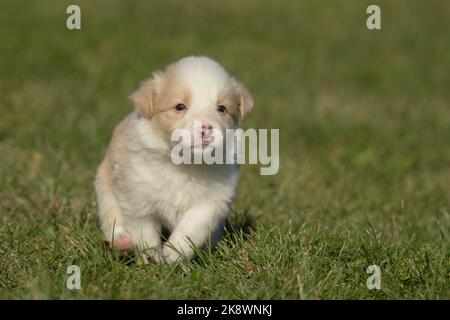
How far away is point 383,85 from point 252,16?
3.75m

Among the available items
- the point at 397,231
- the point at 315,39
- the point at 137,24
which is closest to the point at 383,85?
the point at 315,39

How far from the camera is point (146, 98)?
163 inches

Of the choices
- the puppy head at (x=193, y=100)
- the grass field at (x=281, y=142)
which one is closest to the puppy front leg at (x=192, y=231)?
the grass field at (x=281, y=142)

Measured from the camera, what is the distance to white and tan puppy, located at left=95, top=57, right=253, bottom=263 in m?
3.92

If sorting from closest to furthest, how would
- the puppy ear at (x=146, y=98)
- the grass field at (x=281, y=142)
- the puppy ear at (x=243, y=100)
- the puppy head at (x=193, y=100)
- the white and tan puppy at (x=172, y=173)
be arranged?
the grass field at (x=281, y=142), the puppy head at (x=193, y=100), the white and tan puppy at (x=172, y=173), the puppy ear at (x=146, y=98), the puppy ear at (x=243, y=100)

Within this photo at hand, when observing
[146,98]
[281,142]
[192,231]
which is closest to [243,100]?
[146,98]

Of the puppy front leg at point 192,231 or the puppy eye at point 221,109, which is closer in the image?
the puppy front leg at point 192,231

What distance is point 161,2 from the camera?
46.3 ft

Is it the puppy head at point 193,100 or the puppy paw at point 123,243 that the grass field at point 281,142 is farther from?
the puppy head at point 193,100

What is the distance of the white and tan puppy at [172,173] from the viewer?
392 cm

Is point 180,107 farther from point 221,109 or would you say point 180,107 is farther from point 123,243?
point 123,243

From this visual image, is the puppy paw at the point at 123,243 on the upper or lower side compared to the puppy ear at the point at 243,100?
lower

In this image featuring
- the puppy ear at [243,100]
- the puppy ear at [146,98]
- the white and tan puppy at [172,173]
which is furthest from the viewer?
the puppy ear at [243,100]

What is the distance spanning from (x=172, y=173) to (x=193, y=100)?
0.46 metres
